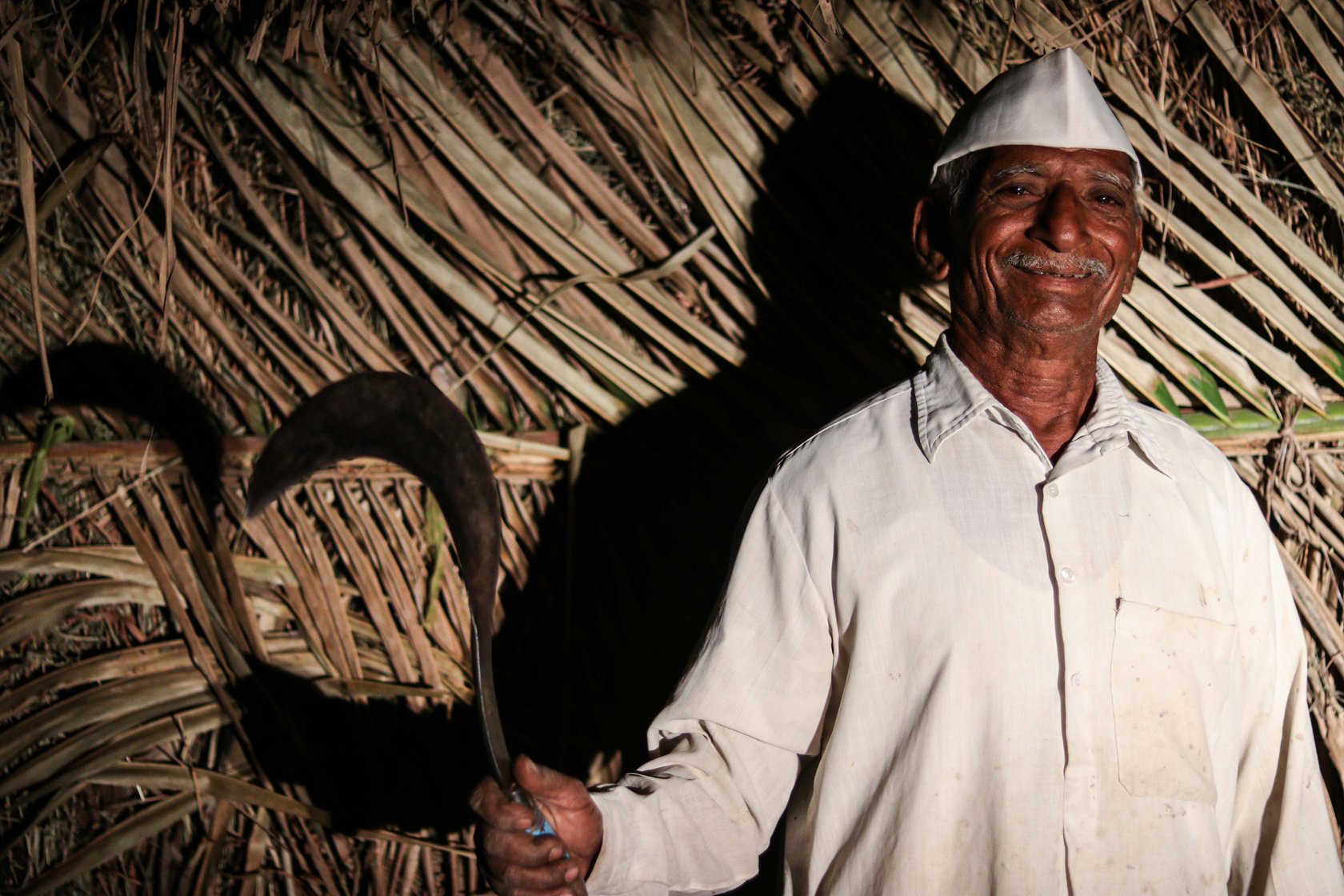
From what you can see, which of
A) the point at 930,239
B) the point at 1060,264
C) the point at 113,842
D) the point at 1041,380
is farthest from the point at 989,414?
the point at 113,842

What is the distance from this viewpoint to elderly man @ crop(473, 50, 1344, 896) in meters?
1.14

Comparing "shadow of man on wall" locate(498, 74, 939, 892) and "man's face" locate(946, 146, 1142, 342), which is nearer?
"man's face" locate(946, 146, 1142, 342)

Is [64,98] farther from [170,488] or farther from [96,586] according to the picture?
[96,586]

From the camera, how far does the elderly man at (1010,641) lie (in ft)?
3.73

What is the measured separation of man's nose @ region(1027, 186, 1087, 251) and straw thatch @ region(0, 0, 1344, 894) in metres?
0.37

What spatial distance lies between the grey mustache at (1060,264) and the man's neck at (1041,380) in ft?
0.31

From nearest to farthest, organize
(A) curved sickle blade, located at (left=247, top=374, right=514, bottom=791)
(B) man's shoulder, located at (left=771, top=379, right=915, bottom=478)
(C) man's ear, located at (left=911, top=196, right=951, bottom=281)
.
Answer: (A) curved sickle blade, located at (left=247, top=374, right=514, bottom=791)
(B) man's shoulder, located at (left=771, top=379, right=915, bottom=478)
(C) man's ear, located at (left=911, top=196, right=951, bottom=281)

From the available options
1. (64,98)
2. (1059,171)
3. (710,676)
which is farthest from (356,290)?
(1059,171)

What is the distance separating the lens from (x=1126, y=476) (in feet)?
4.05

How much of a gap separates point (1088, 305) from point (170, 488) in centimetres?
154

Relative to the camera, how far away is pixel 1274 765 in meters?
1.24

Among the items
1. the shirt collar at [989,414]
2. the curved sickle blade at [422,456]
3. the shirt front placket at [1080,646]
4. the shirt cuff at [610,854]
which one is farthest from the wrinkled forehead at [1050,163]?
the shirt cuff at [610,854]

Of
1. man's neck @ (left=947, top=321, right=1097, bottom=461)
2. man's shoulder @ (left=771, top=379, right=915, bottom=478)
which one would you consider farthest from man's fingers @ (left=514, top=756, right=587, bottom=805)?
man's neck @ (left=947, top=321, right=1097, bottom=461)

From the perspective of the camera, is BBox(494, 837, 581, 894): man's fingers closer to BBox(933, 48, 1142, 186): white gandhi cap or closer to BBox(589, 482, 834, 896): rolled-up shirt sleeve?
BBox(589, 482, 834, 896): rolled-up shirt sleeve
